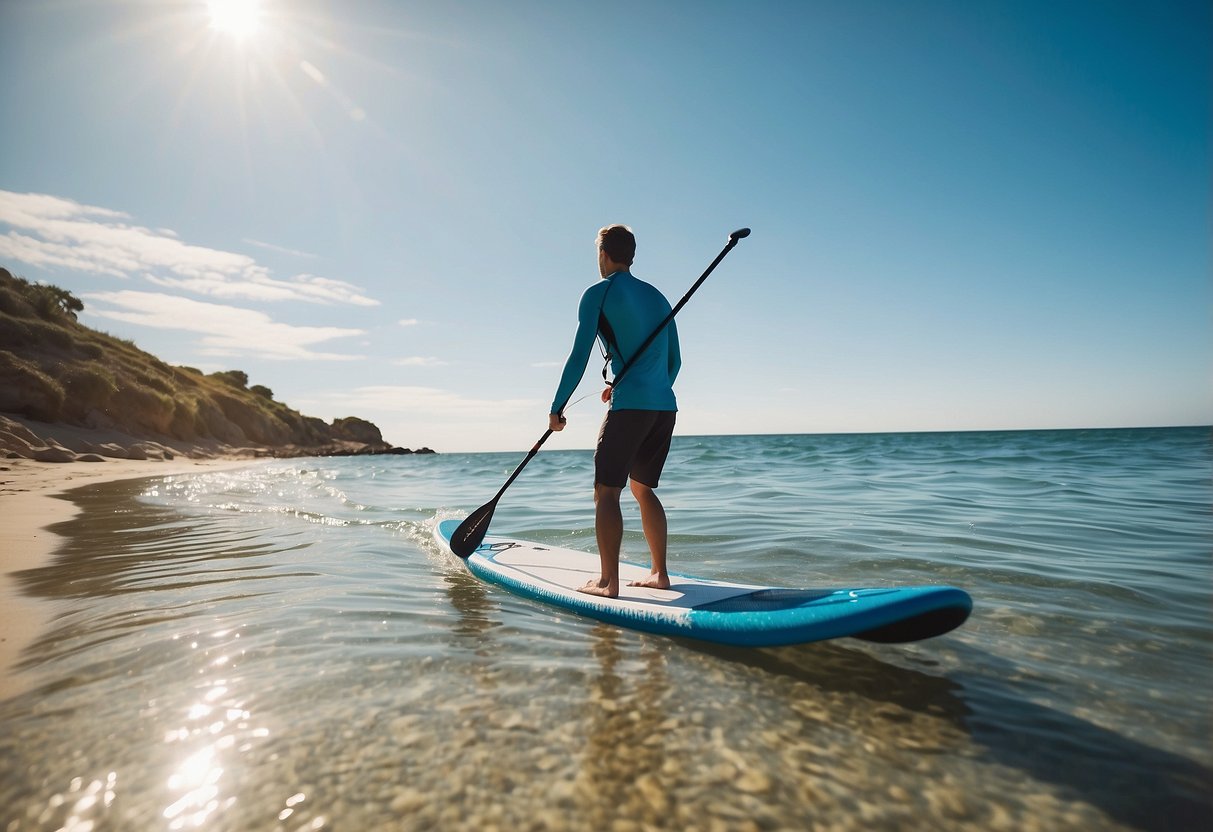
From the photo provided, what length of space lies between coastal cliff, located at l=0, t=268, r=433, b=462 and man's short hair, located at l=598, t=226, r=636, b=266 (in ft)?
55.6

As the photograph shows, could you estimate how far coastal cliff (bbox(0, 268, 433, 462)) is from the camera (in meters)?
18.0

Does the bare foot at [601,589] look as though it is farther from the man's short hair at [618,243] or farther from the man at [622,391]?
the man's short hair at [618,243]

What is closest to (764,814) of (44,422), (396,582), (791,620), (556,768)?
(556,768)

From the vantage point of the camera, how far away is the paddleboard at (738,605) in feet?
9.44


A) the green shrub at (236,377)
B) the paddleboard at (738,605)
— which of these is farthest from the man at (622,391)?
the green shrub at (236,377)

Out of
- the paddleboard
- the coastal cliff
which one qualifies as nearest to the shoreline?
the coastal cliff

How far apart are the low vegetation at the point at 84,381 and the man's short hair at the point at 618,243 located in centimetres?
2208

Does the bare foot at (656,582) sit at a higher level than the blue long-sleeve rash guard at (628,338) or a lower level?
lower

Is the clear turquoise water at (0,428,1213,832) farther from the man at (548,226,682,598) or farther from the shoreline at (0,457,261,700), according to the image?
the man at (548,226,682,598)

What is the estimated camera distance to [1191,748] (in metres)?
2.48

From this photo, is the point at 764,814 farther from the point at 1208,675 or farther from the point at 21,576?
the point at 21,576

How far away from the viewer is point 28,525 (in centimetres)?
718

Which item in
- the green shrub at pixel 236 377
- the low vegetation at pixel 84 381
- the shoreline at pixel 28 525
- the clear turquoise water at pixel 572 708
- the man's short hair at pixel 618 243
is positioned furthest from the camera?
the green shrub at pixel 236 377

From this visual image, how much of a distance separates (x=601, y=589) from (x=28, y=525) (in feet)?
24.1
